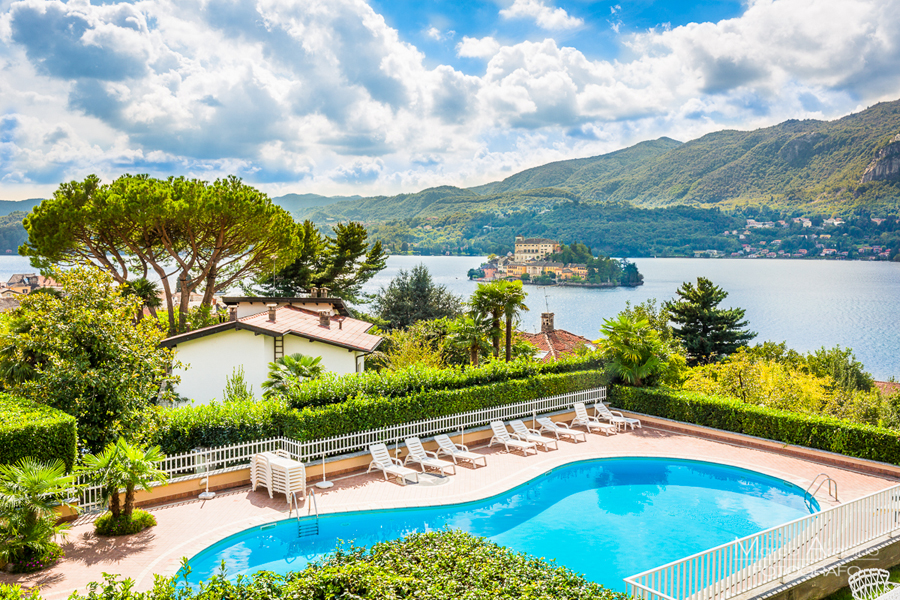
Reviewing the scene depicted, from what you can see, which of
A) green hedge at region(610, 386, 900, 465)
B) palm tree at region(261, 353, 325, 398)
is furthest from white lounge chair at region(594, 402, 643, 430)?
palm tree at region(261, 353, 325, 398)

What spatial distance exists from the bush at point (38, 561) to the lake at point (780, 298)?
106 ft

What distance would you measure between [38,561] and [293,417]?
19.5 ft

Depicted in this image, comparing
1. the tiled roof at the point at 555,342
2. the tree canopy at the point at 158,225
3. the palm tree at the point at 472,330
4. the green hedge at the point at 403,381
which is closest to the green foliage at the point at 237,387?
the green hedge at the point at 403,381

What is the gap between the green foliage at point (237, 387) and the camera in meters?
19.2

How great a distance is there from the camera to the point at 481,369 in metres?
18.7

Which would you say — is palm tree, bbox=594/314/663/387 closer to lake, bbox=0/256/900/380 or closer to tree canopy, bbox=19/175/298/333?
lake, bbox=0/256/900/380

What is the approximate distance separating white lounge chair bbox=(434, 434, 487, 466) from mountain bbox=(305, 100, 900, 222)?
14599 centimetres


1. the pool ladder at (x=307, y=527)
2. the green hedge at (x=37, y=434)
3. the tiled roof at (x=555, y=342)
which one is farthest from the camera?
the tiled roof at (x=555, y=342)

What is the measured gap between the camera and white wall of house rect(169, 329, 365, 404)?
21.2 m

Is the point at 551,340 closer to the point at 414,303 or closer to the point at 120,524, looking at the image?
the point at 414,303

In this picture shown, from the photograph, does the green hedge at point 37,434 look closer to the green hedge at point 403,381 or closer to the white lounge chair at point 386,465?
the green hedge at point 403,381

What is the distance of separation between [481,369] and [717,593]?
36.6 feet

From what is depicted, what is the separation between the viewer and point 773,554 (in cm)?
869

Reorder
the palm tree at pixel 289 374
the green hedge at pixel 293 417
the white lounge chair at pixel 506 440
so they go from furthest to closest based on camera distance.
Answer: the white lounge chair at pixel 506 440 → the palm tree at pixel 289 374 → the green hedge at pixel 293 417
